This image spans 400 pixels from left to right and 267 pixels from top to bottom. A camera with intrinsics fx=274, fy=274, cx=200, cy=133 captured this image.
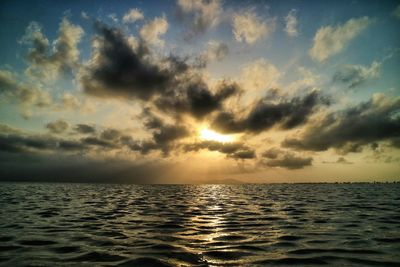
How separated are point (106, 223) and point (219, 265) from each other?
11.3 meters

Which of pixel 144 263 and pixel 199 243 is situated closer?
pixel 144 263

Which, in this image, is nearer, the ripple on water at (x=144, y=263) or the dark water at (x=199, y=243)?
the ripple on water at (x=144, y=263)

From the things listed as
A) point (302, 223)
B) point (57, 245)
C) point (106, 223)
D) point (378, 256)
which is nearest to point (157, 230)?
point (106, 223)

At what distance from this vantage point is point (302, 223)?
1733cm

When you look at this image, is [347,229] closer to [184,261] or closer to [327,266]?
[327,266]

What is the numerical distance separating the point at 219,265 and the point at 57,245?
715 centimetres

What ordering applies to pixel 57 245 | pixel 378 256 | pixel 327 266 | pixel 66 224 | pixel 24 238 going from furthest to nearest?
pixel 66 224 < pixel 24 238 < pixel 57 245 < pixel 378 256 < pixel 327 266

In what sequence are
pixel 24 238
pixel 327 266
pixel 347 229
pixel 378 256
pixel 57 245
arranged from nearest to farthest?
pixel 327 266, pixel 378 256, pixel 57 245, pixel 24 238, pixel 347 229

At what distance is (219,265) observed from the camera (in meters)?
8.65

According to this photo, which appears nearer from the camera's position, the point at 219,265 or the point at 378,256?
the point at 219,265

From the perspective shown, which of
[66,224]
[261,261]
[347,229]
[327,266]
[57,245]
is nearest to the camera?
[327,266]

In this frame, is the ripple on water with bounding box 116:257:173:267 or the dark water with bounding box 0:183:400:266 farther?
the dark water with bounding box 0:183:400:266

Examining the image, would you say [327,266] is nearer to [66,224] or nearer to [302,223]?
[302,223]

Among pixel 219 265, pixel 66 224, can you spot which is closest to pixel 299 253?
pixel 219 265
